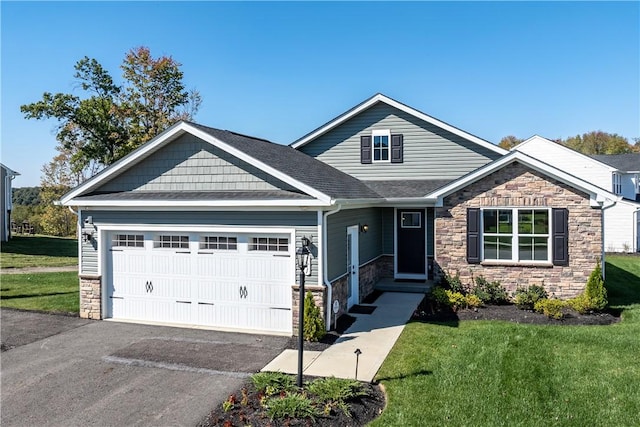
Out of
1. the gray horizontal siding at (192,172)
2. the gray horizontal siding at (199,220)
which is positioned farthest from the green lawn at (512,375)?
the gray horizontal siding at (192,172)

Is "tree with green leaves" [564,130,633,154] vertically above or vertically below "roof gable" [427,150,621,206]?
above

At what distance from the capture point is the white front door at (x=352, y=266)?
12021mm

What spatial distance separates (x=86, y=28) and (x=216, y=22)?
397 centimetres

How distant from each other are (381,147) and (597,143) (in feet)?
211

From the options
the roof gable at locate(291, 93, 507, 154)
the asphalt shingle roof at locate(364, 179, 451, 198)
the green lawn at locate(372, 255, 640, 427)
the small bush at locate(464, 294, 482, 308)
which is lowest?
the green lawn at locate(372, 255, 640, 427)

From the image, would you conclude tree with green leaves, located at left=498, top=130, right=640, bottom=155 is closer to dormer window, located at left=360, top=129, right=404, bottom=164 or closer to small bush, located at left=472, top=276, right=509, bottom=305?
dormer window, located at left=360, top=129, right=404, bottom=164

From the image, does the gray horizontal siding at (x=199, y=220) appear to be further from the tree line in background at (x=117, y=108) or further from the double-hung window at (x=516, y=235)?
the tree line in background at (x=117, y=108)

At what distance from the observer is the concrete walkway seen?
7938 millimetres

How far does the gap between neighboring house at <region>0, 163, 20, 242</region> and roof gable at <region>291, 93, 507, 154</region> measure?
2380 cm

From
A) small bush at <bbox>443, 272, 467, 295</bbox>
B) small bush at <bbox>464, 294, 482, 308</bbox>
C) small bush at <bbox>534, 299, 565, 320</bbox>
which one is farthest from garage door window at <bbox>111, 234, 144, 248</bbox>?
small bush at <bbox>534, 299, 565, 320</bbox>

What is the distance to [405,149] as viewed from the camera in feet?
54.4

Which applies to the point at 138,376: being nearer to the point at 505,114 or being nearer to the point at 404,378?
the point at 404,378

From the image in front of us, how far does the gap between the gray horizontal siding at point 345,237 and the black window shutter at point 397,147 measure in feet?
7.10

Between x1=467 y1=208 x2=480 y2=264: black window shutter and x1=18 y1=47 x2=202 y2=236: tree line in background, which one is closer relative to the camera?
x1=467 y1=208 x2=480 y2=264: black window shutter
